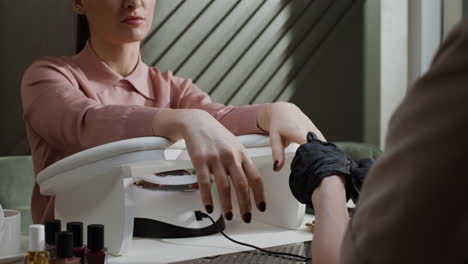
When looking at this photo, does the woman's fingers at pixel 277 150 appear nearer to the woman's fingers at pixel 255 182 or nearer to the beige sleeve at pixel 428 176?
the woman's fingers at pixel 255 182

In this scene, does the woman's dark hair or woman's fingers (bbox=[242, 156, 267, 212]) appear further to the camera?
the woman's dark hair

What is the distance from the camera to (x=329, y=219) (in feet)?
2.88

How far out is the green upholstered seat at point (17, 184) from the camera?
1497 mm

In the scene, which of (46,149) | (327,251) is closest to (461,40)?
(327,251)

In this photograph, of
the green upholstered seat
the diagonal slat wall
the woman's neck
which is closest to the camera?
the woman's neck

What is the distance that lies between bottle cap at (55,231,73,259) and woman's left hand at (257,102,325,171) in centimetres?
37

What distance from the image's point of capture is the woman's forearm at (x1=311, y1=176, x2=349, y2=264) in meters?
0.82

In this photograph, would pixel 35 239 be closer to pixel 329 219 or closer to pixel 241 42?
pixel 329 219

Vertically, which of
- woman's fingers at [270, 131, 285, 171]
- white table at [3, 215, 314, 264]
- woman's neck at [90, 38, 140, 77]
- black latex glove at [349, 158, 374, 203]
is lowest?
white table at [3, 215, 314, 264]

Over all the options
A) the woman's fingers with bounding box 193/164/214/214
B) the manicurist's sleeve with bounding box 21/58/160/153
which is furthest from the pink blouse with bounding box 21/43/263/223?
the woman's fingers with bounding box 193/164/214/214

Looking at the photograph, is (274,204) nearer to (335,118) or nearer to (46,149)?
(46,149)

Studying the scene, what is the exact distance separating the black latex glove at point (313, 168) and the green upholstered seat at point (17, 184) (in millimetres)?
845

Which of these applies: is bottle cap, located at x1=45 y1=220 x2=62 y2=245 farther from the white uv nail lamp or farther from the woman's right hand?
the woman's right hand

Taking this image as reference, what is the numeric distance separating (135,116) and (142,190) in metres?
0.19
